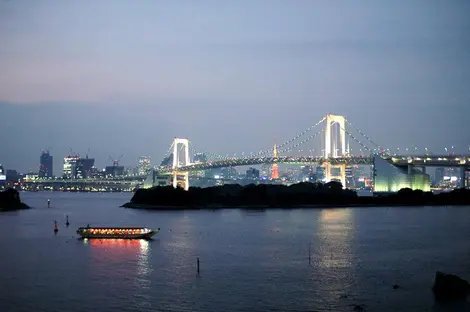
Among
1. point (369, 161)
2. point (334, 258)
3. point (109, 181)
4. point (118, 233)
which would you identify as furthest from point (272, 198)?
point (109, 181)

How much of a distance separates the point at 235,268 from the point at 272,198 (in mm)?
28898

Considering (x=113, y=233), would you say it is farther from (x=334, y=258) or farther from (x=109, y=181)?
(x=109, y=181)

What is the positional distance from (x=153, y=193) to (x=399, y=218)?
682 inches

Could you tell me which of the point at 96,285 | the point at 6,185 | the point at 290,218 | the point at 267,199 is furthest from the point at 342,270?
the point at 6,185

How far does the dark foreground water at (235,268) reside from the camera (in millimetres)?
12039

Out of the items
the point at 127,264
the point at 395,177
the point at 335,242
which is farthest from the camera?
the point at 395,177

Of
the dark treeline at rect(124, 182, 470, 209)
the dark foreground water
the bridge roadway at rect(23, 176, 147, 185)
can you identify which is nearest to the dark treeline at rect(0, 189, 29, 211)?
the dark treeline at rect(124, 182, 470, 209)

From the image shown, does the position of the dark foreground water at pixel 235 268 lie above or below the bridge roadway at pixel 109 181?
below

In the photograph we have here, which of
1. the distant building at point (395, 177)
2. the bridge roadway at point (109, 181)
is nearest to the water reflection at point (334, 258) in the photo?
the distant building at point (395, 177)

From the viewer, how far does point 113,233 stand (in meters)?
23.4

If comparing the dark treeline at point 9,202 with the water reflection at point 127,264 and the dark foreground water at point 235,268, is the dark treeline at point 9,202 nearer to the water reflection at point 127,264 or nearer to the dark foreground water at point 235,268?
the dark foreground water at point 235,268

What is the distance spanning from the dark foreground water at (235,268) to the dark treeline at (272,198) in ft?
52.4

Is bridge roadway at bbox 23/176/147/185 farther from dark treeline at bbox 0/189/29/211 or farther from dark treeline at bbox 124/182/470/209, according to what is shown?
dark treeline at bbox 0/189/29/211

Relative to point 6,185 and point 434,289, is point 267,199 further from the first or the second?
point 6,185
